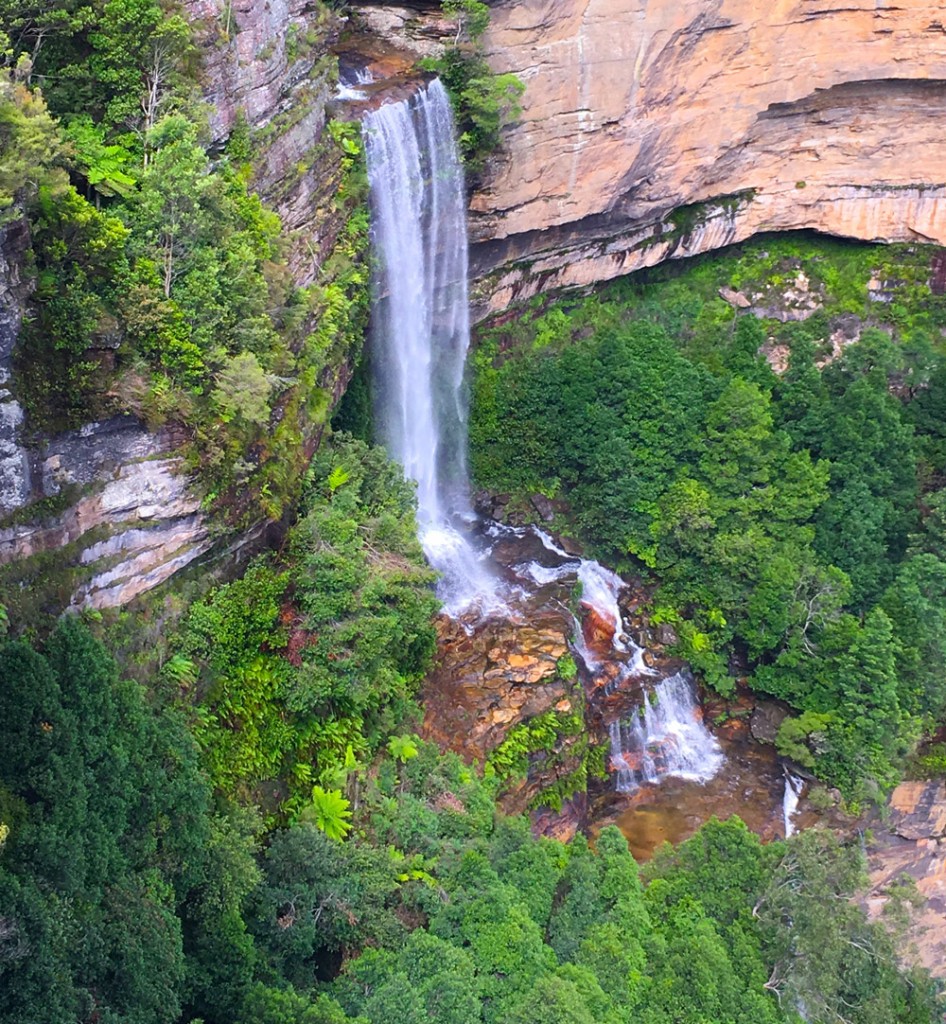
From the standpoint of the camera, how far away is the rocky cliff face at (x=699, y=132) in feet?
73.4

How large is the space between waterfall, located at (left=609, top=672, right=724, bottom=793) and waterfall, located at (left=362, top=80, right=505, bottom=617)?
407 centimetres

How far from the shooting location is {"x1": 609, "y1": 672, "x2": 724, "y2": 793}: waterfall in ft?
69.4

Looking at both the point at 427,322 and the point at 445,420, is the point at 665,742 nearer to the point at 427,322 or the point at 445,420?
the point at 445,420

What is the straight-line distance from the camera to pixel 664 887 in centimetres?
1498

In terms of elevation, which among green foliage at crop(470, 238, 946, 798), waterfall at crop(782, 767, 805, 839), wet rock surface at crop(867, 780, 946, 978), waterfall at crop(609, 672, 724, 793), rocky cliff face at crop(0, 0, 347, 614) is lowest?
wet rock surface at crop(867, 780, 946, 978)

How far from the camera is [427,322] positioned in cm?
2278

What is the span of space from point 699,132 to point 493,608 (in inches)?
544

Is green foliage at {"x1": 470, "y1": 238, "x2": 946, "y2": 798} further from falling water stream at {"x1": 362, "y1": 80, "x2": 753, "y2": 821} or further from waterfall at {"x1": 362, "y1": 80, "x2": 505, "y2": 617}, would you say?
waterfall at {"x1": 362, "y1": 80, "x2": 505, "y2": 617}

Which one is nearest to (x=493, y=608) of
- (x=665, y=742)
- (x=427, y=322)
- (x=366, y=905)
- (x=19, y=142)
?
(x=665, y=742)

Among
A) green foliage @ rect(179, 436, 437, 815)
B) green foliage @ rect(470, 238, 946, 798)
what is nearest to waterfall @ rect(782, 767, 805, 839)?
green foliage @ rect(470, 238, 946, 798)

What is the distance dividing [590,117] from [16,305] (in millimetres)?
16427

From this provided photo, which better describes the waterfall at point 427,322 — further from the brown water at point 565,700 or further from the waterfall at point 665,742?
the waterfall at point 665,742

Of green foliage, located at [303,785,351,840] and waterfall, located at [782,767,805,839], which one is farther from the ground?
green foliage, located at [303,785,351,840]

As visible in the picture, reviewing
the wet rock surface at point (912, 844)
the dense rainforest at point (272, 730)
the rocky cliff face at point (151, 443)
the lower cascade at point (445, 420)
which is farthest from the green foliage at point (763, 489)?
the rocky cliff face at point (151, 443)
